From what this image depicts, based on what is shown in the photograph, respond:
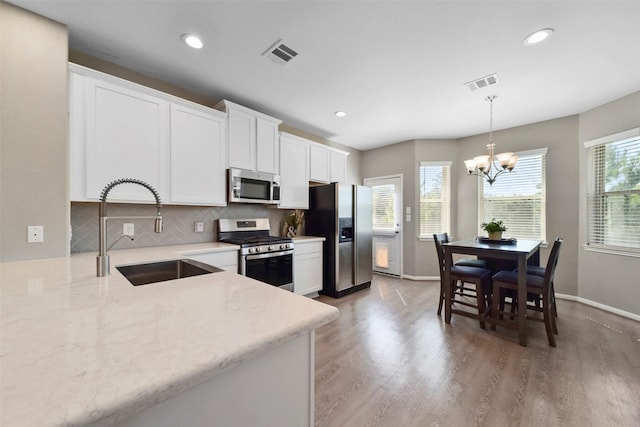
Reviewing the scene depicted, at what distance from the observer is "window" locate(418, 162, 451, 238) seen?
4820 millimetres

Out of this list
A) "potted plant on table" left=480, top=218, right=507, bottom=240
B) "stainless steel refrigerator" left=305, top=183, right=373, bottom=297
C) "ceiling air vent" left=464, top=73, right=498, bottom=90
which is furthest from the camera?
"stainless steel refrigerator" left=305, top=183, right=373, bottom=297

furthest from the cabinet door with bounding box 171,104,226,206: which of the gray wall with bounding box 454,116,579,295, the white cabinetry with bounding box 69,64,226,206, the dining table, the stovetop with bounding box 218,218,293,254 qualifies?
the gray wall with bounding box 454,116,579,295

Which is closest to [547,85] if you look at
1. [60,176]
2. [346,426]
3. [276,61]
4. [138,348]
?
[276,61]

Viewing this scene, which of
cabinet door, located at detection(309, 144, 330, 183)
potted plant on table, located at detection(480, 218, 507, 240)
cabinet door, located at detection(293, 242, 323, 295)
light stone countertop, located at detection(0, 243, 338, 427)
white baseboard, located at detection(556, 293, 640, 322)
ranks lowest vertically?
white baseboard, located at detection(556, 293, 640, 322)

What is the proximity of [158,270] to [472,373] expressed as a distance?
248 centimetres

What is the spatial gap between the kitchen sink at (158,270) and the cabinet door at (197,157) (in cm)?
91

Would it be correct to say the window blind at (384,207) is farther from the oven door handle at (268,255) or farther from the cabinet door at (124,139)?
the cabinet door at (124,139)

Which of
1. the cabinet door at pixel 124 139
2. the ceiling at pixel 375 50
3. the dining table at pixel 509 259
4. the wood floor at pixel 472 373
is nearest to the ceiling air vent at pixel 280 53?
the ceiling at pixel 375 50

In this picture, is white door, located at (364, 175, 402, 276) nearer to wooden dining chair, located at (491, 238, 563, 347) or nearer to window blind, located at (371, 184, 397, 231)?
window blind, located at (371, 184, 397, 231)

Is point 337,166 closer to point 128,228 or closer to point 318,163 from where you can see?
point 318,163

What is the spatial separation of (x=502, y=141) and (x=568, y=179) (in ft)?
3.49

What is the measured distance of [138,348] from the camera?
576mm

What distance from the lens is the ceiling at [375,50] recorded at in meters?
1.82

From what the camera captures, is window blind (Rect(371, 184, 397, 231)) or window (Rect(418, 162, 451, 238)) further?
window blind (Rect(371, 184, 397, 231))
